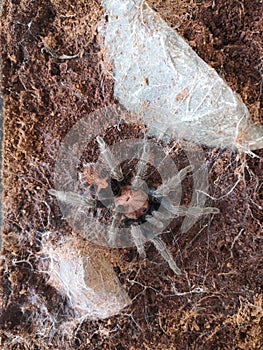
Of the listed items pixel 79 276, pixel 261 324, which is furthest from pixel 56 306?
pixel 261 324

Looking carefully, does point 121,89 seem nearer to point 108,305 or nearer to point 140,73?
point 140,73

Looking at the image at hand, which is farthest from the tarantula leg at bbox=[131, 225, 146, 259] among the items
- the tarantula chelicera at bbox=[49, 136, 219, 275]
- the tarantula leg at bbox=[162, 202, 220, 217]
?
the tarantula leg at bbox=[162, 202, 220, 217]

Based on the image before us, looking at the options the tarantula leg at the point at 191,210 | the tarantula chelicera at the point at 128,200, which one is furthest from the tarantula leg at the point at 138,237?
the tarantula leg at the point at 191,210

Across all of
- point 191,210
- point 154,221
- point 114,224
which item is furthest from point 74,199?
point 191,210

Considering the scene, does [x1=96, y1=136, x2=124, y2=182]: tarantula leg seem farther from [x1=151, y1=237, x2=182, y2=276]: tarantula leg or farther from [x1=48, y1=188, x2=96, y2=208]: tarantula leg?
[x1=151, y1=237, x2=182, y2=276]: tarantula leg

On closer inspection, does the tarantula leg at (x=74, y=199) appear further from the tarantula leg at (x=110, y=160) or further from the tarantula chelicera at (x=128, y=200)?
the tarantula leg at (x=110, y=160)

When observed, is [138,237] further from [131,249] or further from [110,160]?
[110,160]
